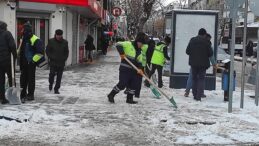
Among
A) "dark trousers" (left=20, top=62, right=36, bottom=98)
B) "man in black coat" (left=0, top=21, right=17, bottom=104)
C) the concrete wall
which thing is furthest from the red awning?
"man in black coat" (left=0, top=21, right=17, bottom=104)

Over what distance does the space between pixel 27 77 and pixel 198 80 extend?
13.9 ft

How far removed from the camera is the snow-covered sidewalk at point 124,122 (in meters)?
8.02

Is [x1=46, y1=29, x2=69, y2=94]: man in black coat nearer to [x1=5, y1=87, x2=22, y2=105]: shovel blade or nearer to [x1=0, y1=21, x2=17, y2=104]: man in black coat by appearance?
[x1=5, y1=87, x2=22, y2=105]: shovel blade

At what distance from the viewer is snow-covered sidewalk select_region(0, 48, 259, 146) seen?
8.02 metres

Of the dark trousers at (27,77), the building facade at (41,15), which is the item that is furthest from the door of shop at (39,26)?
the dark trousers at (27,77)

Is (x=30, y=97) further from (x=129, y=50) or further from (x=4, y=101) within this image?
(x=129, y=50)

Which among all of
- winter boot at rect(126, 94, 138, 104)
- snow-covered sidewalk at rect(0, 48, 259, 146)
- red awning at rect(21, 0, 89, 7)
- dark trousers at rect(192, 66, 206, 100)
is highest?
red awning at rect(21, 0, 89, 7)

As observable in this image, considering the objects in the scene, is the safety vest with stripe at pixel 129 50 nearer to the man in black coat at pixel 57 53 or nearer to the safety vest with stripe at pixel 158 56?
the man in black coat at pixel 57 53

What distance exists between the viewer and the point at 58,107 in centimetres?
1068

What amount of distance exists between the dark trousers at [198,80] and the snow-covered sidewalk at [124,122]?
0.23 m

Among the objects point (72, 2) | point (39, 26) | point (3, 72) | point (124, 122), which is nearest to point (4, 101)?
point (3, 72)

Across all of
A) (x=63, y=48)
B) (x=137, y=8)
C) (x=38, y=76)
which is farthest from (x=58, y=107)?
(x=137, y=8)

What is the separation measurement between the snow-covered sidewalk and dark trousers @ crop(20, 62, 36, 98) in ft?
1.10

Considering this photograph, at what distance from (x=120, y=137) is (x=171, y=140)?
83cm
